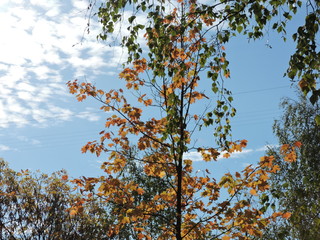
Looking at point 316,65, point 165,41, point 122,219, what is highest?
point 165,41

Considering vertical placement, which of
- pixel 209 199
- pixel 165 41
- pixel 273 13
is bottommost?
pixel 209 199

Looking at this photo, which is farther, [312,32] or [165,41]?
[165,41]

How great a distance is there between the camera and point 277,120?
22.3 m

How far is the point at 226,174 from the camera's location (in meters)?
7.12

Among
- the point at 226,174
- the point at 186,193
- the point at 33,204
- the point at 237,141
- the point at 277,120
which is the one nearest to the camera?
the point at 226,174

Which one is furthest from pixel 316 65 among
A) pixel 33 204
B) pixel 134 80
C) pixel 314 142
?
pixel 314 142

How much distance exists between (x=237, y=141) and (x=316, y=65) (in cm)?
328

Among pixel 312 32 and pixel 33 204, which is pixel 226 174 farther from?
pixel 33 204

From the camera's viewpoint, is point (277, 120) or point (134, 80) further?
Answer: point (277, 120)

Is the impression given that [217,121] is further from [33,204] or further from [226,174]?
[33,204]

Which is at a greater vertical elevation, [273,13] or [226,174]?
[273,13]

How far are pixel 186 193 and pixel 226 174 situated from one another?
1.48 metres

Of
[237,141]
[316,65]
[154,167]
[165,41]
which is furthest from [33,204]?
[316,65]

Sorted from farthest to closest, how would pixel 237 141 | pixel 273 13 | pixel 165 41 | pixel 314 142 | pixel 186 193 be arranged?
pixel 314 142, pixel 186 193, pixel 237 141, pixel 273 13, pixel 165 41
